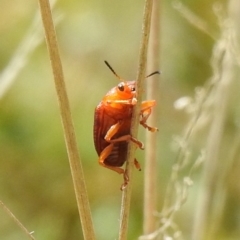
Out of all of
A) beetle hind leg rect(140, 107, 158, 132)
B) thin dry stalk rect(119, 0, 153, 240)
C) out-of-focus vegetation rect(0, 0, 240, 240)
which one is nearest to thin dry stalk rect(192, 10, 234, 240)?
beetle hind leg rect(140, 107, 158, 132)

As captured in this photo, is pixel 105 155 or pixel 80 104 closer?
pixel 105 155

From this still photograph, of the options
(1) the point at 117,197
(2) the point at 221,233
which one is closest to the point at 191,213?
(2) the point at 221,233

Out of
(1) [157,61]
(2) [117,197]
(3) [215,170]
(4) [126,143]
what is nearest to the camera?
(4) [126,143]

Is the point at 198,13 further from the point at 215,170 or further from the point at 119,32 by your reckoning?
the point at 215,170

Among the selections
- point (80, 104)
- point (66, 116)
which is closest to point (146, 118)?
point (66, 116)

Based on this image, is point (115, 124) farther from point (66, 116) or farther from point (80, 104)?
point (80, 104)

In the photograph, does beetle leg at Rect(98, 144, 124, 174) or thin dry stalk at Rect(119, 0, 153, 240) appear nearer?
thin dry stalk at Rect(119, 0, 153, 240)

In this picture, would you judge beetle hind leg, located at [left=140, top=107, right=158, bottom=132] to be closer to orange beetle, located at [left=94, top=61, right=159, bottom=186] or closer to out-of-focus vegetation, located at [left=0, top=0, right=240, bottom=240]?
orange beetle, located at [left=94, top=61, right=159, bottom=186]
